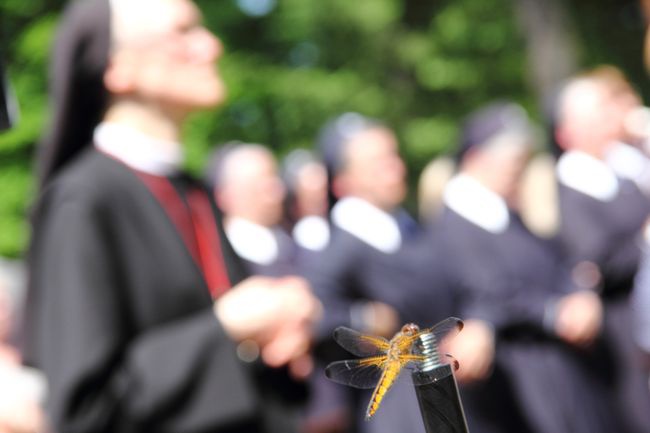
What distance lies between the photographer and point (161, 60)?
314 cm

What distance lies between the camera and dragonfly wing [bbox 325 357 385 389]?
1806 mm

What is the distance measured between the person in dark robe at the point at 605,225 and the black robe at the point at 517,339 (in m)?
0.14

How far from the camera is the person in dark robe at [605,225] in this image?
20.0ft

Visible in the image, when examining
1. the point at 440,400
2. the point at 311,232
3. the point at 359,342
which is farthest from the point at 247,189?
the point at 440,400

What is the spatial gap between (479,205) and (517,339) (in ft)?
2.30

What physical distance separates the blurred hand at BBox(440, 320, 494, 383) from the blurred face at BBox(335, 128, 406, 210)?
84cm

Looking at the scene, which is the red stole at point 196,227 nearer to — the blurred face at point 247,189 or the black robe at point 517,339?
the black robe at point 517,339

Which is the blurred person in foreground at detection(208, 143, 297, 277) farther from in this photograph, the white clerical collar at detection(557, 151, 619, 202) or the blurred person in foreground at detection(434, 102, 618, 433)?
the white clerical collar at detection(557, 151, 619, 202)

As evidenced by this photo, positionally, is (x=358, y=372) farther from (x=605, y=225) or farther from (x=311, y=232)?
(x=311, y=232)

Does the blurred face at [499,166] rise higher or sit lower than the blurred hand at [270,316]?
lower

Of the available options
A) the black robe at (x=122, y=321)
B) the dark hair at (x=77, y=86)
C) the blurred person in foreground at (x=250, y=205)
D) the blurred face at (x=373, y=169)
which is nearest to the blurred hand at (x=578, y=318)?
the blurred face at (x=373, y=169)

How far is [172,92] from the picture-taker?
123 inches

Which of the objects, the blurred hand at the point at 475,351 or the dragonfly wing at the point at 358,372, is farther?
the blurred hand at the point at 475,351

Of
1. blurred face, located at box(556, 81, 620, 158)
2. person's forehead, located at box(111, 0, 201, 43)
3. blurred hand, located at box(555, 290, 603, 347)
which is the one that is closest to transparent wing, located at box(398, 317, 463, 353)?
person's forehead, located at box(111, 0, 201, 43)
